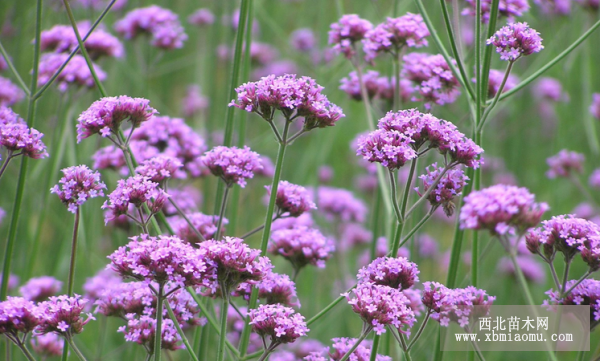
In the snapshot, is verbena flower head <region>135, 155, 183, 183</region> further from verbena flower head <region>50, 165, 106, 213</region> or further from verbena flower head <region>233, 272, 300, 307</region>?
verbena flower head <region>233, 272, 300, 307</region>

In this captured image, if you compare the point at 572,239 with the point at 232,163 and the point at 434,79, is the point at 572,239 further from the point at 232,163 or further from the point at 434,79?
the point at 232,163

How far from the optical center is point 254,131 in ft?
17.8

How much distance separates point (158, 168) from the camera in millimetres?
1812

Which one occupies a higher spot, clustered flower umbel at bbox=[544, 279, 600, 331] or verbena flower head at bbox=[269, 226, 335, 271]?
verbena flower head at bbox=[269, 226, 335, 271]

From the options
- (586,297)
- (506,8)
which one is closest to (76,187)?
(586,297)

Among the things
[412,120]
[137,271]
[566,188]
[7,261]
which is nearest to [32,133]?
[7,261]

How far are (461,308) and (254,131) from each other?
4.08 metres

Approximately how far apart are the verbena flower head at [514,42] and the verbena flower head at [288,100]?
20.9 inches

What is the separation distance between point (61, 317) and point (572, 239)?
1.37 metres

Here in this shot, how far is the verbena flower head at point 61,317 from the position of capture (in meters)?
1.43

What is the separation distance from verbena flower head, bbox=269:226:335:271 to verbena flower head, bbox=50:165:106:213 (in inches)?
26.1

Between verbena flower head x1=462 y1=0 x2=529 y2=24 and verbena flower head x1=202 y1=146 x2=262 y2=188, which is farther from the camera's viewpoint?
verbena flower head x1=462 y1=0 x2=529 y2=24

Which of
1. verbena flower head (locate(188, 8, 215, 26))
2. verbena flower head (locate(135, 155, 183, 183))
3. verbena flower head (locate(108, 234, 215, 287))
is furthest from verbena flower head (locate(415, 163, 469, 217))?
verbena flower head (locate(188, 8, 215, 26))

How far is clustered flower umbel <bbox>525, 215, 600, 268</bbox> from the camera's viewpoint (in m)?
1.48
